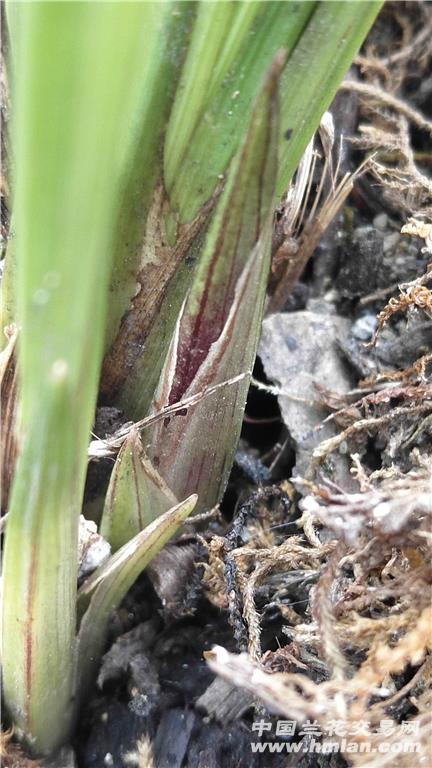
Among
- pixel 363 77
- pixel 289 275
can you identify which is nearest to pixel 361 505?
pixel 289 275

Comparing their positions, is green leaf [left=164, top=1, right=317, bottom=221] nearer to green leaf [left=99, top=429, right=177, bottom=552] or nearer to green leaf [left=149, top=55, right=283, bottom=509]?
green leaf [left=149, top=55, right=283, bottom=509]

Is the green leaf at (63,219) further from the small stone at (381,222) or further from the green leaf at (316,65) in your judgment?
the small stone at (381,222)

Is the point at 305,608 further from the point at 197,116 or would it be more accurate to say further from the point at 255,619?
the point at 197,116

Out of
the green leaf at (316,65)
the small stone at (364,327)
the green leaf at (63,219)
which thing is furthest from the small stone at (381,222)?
the green leaf at (63,219)

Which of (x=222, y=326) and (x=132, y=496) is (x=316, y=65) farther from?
(x=132, y=496)

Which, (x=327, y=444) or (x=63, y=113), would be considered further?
(x=327, y=444)

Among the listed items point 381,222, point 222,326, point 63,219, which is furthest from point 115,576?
point 381,222
